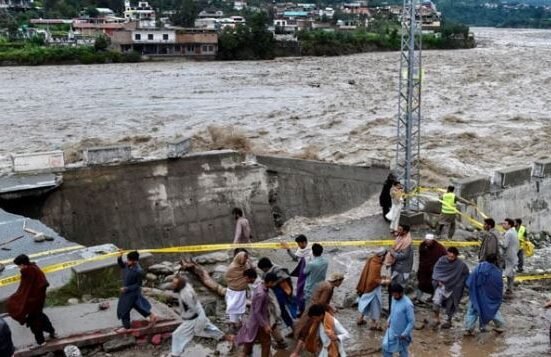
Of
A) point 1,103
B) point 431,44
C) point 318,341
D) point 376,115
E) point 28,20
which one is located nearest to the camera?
point 318,341

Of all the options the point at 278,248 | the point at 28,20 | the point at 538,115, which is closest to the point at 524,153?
the point at 538,115

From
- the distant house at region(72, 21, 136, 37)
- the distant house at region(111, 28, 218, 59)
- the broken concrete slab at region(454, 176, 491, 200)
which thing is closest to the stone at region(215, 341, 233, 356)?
the broken concrete slab at region(454, 176, 491, 200)

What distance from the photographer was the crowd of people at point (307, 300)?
23.6 ft

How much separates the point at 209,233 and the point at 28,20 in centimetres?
10514

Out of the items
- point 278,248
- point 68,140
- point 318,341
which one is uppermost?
point 318,341

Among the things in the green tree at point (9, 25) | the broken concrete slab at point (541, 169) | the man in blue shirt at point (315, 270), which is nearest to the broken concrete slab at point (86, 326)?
the man in blue shirt at point (315, 270)

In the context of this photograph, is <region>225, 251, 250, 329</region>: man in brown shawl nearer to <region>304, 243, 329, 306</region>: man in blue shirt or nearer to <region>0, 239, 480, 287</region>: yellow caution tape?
<region>304, 243, 329, 306</region>: man in blue shirt

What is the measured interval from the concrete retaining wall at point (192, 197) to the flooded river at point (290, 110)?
8201 mm

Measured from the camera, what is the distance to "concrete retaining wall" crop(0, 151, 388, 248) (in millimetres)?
16438

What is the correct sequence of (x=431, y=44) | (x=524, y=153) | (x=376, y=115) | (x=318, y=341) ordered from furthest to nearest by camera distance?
1. (x=431, y=44)
2. (x=376, y=115)
3. (x=524, y=153)
4. (x=318, y=341)

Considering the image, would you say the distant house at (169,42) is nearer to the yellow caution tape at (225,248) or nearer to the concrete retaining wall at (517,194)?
the concrete retaining wall at (517,194)

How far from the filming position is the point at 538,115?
133 feet

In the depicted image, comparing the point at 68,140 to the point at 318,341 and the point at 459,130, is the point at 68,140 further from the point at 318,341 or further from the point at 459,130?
the point at 318,341

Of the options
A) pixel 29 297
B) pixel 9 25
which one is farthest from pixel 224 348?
pixel 9 25
